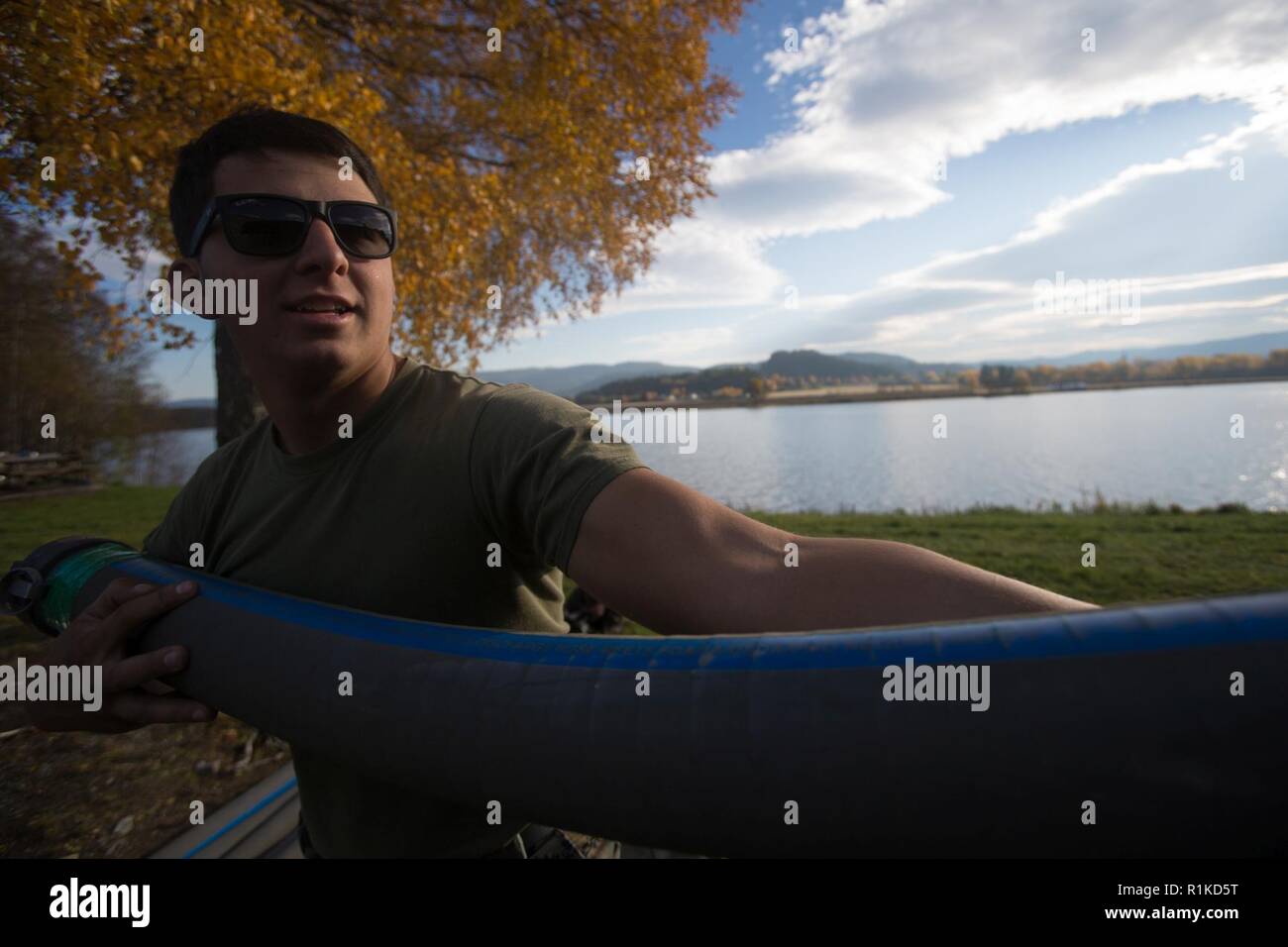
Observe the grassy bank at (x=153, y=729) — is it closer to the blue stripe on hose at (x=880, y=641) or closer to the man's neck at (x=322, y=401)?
the blue stripe on hose at (x=880, y=641)

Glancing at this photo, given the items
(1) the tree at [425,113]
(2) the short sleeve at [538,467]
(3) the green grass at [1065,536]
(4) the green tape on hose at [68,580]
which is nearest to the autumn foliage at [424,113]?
(1) the tree at [425,113]

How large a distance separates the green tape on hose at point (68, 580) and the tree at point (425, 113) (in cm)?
227

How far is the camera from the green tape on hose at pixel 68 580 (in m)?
1.84

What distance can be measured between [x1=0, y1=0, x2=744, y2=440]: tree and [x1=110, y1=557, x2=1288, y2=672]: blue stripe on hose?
3.47 m

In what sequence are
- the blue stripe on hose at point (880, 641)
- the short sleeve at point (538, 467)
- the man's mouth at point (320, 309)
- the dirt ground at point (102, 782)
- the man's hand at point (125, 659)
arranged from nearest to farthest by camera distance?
1. the blue stripe on hose at point (880, 641)
2. the short sleeve at point (538, 467)
3. the man's hand at point (125, 659)
4. the man's mouth at point (320, 309)
5. the dirt ground at point (102, 782)

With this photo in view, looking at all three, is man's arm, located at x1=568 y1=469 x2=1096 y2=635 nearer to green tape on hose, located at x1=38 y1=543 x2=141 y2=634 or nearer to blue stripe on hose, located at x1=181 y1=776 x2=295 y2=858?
green tape on hose, located at x1=38 y1=543 x2=141 y2=634

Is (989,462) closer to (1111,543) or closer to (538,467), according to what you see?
(1111,543)

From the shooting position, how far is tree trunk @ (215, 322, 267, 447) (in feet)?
15.3

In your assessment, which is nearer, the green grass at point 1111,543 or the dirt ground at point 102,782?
the dirt ground at point 102,782

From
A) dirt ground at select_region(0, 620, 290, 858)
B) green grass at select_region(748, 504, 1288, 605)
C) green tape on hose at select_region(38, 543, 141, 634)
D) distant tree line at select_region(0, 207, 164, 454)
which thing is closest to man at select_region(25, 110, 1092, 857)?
green tape on hose at select_region(38, 543, 141, 634)

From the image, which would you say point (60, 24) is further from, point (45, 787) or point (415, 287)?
point (45, 787)

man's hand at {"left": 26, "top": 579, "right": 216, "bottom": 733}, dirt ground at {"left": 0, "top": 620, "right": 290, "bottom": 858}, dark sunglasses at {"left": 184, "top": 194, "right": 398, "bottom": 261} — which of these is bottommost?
dirt ground at {"left": 0, "top": 620, "right": 290, "bottom": 858}

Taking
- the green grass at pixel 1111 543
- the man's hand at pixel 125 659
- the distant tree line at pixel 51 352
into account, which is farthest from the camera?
the green grass at pixel 1111 543

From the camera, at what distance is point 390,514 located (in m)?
1.46
